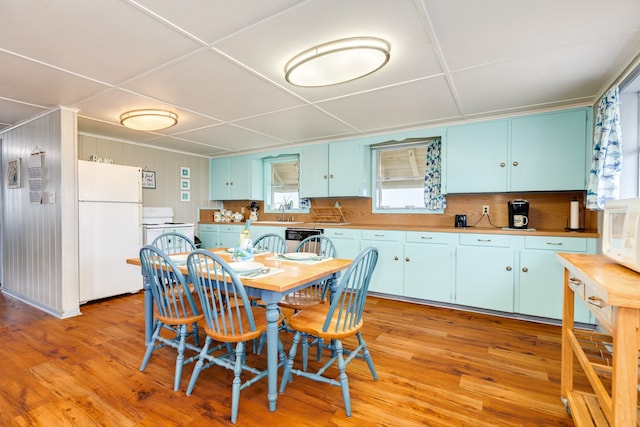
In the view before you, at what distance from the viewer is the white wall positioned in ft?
14.1

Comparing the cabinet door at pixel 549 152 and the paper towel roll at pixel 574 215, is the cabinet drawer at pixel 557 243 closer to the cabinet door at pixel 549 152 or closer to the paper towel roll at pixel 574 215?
the paper towel roll at pixel 574 215

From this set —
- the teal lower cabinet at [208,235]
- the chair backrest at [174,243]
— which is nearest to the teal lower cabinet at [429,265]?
the chair backrest at [174,243]

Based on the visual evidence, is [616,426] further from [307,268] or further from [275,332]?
Result: [307,268]

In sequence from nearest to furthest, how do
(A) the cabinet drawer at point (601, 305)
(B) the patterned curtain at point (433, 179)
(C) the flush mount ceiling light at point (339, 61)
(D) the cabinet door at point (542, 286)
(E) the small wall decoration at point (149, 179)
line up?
(A) the cabinet drawer at point (601, 305) → (C) the flush mount ceiling light at point (339, 61) → (D) the cabinet door at point (542, 286) → (B) the patterned curtain at point (433, 179) → (E) the small wall decoration at point (149, 179)

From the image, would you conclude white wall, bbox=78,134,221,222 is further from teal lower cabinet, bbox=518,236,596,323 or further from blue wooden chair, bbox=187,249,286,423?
teal lower cabinet, bbox=518,236,596,323

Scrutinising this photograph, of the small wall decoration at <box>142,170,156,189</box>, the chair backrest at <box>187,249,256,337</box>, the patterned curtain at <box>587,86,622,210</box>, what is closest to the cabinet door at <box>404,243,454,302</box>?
the patterned curtain at <box>587,86,622,210</box>

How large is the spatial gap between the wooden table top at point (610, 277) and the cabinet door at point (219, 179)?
500cm

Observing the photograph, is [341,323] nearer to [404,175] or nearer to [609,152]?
[609,152]

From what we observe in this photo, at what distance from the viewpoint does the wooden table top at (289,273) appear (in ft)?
5.47

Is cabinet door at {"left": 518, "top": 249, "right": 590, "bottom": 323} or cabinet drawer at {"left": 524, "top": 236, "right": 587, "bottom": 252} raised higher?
cabinet drawer at {"left": 524, "top": 236, "right": 587, "bottom": 252}

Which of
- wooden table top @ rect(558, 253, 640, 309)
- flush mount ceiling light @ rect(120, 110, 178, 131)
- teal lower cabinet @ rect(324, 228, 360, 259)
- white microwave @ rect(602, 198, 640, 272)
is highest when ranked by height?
flush mount ceiling light @ rect(120, 110, 178, 131)

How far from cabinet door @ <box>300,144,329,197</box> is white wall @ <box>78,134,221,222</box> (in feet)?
7.08

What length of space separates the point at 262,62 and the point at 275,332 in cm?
180

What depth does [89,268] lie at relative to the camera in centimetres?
356
